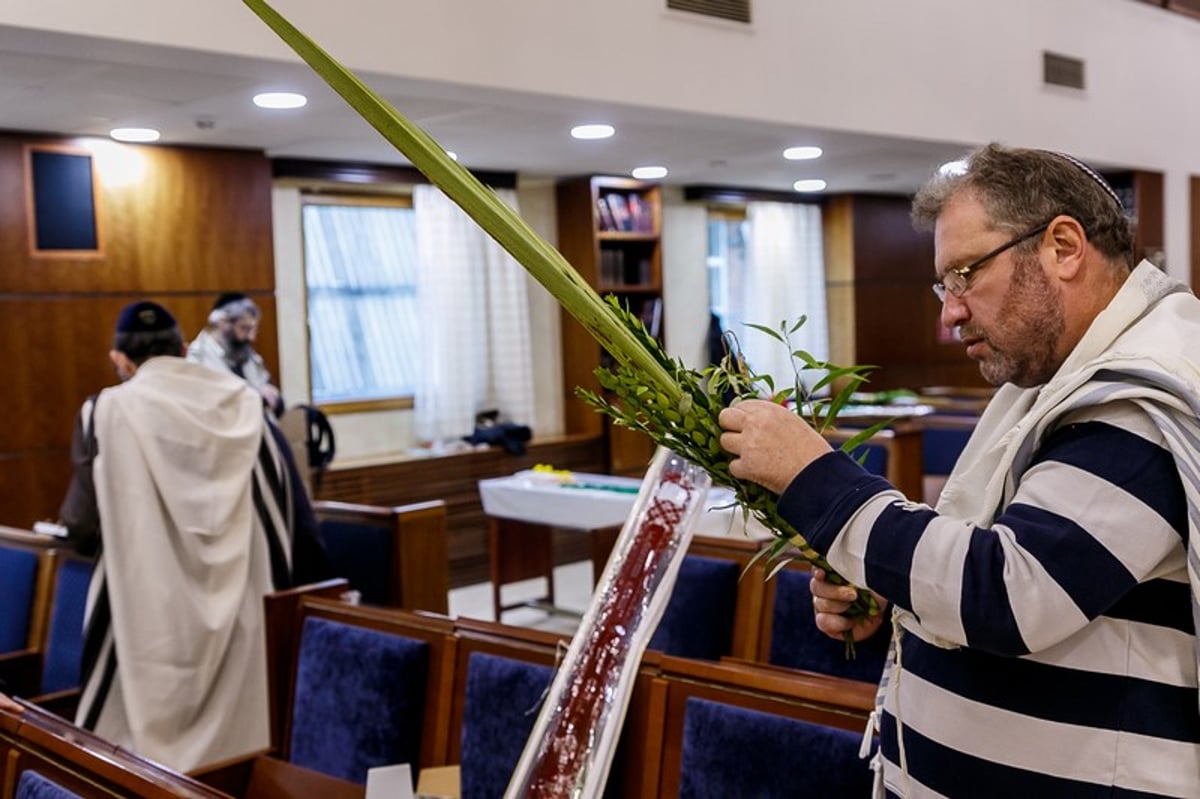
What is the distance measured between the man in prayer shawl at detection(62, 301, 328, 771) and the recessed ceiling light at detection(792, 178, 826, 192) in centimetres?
572

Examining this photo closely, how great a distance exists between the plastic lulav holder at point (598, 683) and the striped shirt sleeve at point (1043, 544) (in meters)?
0.87

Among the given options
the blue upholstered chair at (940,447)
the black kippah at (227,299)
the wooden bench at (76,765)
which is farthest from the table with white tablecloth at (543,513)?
the wooden bench at (76,765)

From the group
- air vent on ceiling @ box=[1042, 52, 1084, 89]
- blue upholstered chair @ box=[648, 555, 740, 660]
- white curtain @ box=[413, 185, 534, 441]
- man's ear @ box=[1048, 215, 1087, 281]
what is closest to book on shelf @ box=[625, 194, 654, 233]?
white curtain @ box=[413, 185, 534, 441]

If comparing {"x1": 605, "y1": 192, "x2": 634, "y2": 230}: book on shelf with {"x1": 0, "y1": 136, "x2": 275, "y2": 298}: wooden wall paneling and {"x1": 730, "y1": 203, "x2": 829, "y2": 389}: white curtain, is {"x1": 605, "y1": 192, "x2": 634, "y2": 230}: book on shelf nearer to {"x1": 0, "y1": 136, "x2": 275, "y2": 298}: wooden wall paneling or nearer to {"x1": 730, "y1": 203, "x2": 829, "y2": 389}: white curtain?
{"x1": 730, "y1": 203, "x2": 829, "y2": 389}: white curtain

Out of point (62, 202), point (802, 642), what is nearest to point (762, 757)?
point (802, 642)

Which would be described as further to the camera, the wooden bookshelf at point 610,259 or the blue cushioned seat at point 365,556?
the wooden bookshelf at point 610,259

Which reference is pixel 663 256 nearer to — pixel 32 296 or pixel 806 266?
pixel 806 266

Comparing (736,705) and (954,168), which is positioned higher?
(954,168)

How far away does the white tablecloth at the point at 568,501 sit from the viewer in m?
5.48

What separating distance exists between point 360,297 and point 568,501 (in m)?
2.60

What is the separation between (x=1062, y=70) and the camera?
7359mm

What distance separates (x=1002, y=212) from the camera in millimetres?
1358

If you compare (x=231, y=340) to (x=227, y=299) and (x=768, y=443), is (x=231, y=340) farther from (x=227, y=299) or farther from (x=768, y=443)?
(x=768, y=443)

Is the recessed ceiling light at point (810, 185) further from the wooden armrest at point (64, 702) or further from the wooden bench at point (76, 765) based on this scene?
the wooden bench at point (76, 765)
